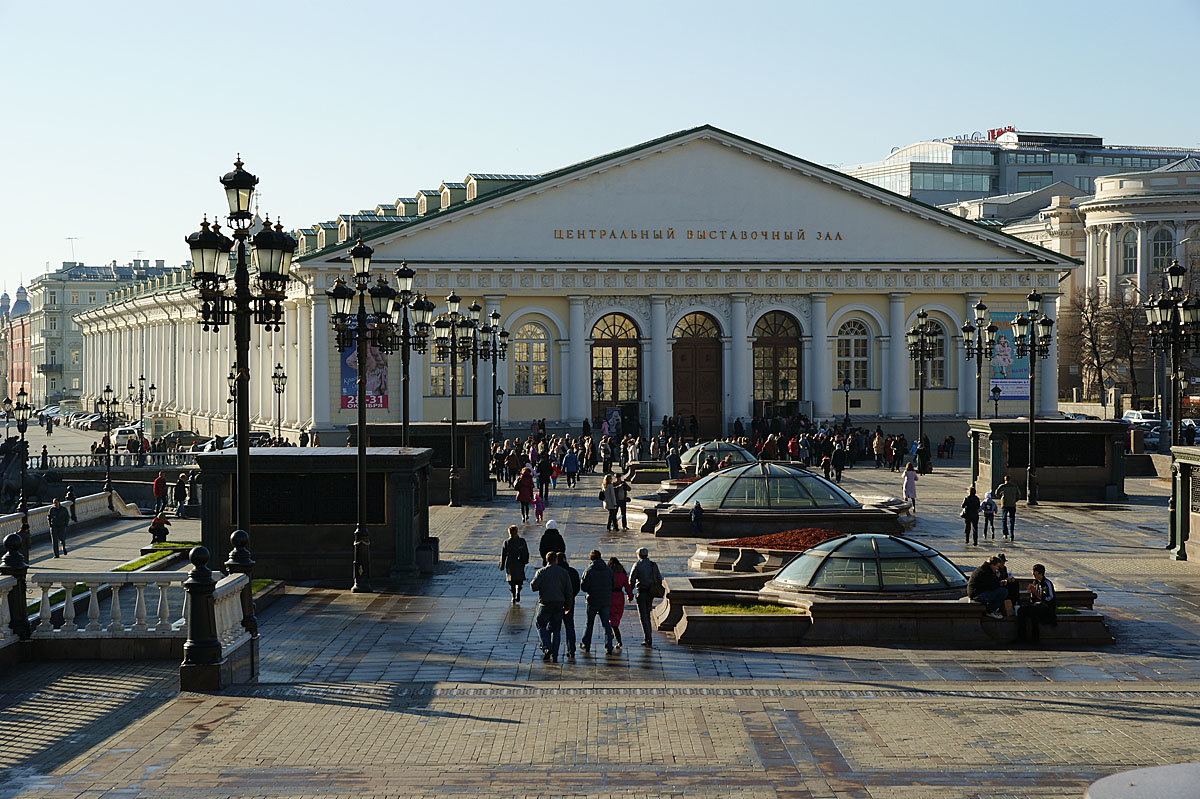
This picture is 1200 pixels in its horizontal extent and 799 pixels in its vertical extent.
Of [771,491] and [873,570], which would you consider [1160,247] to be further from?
[873,570]

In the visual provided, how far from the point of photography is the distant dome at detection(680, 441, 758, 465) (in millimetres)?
44844

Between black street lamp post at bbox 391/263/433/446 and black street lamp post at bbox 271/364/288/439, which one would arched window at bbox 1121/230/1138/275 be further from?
black street lamp post at bbox 391/263/433/446

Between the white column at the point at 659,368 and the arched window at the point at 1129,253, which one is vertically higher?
the arched window at the point at 1129,253

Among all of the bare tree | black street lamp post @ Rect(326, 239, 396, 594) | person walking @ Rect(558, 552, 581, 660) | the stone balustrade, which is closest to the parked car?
black street lamp post @ Rect(326, 239, 396, 594)

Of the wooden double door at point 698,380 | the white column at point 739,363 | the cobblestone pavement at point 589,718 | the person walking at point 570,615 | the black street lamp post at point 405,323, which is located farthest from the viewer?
the wooden double door at point 698,380

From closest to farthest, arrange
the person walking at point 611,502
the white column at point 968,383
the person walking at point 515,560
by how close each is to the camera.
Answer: the person walking at point 515,560
the person walking at point 611,502
the white column at point 968,383

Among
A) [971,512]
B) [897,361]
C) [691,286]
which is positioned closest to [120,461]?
[691,286]

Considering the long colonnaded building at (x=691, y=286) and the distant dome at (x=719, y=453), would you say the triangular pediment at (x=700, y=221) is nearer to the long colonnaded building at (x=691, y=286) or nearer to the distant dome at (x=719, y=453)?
the long colonnaded building at (x=691, y=286)

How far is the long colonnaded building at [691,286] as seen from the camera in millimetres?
66312

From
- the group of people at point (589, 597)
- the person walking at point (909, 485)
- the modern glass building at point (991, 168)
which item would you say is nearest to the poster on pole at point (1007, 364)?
the person walking at point (909, 485)

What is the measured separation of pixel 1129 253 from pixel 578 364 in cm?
5529

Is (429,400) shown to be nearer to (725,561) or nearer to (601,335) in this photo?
(601,335)

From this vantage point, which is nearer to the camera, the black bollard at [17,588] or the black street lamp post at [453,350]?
the black bollard at [17,588]

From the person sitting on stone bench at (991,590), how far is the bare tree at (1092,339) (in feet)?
244
